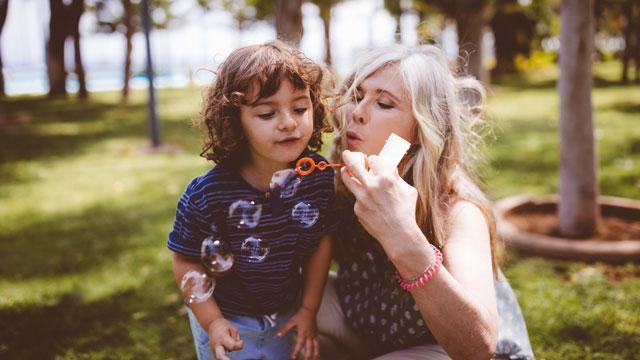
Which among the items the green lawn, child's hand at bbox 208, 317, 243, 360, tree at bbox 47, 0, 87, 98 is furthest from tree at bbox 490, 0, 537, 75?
child's hand at bbox 208, 317, 243, 360

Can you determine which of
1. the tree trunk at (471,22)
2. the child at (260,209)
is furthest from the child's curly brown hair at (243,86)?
the tree trunk at (471,22)

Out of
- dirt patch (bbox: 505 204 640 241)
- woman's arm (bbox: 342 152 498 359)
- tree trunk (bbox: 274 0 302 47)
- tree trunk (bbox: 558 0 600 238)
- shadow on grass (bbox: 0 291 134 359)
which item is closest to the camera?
woman's arm (bbox: 342 152 498 359)

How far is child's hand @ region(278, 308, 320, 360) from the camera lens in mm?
2152

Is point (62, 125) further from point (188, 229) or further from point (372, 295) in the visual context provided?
point (372, 295)

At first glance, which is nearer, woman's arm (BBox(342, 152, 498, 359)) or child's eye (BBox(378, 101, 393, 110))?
woman's arm (BBox(342, 152, 498, 359))

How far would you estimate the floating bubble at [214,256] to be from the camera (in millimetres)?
2066

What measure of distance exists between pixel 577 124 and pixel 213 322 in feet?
10.8

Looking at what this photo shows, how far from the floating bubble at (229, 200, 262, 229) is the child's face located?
214 millimetres

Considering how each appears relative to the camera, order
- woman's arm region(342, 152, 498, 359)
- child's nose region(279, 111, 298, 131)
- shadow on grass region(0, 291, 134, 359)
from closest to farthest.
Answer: woman's arm region(342, 152, 498, 359) < child's nose region(279, 111, 298, 131) < shadow on grass region(0, 291, 134, 359)

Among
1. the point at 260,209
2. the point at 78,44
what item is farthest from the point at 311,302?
the point at 78,44

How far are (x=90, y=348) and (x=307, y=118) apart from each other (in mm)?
2087

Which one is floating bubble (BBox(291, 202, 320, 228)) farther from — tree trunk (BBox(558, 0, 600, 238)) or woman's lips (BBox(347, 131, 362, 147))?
tree trunk (BBox(558, 0, 600, 238))

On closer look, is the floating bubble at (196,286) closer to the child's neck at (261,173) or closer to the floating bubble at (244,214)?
the floating bubble at (244,214)

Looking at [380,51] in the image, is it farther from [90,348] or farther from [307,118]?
[90,348]
